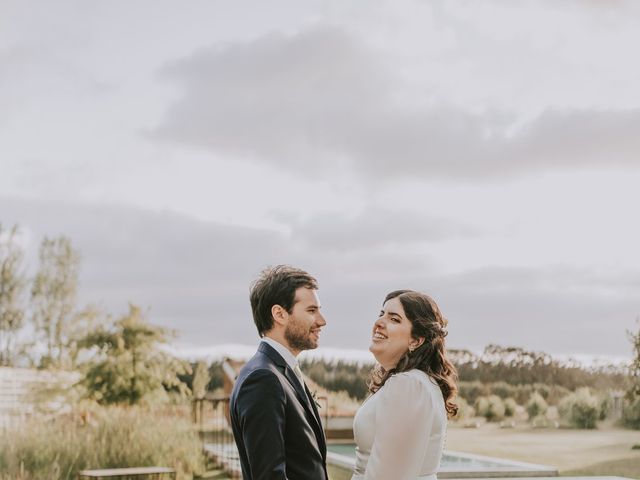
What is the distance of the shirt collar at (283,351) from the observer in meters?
2.42

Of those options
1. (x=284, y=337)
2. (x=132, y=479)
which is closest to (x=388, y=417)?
(x=284, y=337)

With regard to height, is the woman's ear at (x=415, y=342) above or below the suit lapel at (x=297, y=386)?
above

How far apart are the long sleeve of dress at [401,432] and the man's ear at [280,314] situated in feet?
1.12

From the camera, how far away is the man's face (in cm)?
242

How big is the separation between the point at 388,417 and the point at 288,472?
301 mm

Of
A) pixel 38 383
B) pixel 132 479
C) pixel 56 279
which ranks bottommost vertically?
pixel 132 479

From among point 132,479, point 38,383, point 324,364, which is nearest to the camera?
point 132,479

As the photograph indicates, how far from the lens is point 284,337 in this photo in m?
2.44

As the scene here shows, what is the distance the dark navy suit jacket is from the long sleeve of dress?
0.55 ft

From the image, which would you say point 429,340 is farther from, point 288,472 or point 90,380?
point 90,380

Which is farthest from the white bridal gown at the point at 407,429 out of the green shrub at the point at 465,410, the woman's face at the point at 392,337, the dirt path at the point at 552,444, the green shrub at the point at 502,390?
the green shrub at the point at 502,390

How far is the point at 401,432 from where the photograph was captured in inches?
91.8

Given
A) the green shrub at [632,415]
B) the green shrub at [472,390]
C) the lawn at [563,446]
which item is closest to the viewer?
the lawn at [563,446]

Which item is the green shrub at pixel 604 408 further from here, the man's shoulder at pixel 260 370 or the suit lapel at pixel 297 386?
the man's shoulder at pixel 260 370
